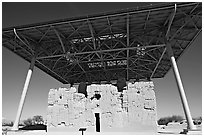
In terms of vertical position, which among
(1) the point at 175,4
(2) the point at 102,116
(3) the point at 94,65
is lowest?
(2) the point at 102,116

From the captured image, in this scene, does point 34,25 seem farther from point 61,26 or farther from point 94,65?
point 94,65

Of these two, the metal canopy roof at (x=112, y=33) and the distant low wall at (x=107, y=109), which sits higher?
the metal canopy roof at (x=112, y=33)

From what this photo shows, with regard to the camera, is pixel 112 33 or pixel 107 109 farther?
pixel 112 33

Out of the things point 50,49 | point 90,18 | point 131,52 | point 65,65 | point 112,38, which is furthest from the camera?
point 65,65

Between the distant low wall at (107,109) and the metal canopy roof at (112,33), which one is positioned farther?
the distant low wall at (107,109)

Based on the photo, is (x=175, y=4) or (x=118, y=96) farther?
(x=118, y=96)

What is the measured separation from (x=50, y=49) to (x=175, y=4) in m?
12.3

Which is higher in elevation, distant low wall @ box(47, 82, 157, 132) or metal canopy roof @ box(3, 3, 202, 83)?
metal canopy roof @ box(3, 3, 202, 83)

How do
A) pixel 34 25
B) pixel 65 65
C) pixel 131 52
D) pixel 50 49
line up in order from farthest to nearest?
pixel 65 65, pixel 131 52, pixel 50 49, pixel 34 25

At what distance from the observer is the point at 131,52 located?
2197 centimetres

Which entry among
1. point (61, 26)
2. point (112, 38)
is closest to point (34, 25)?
point (61, 26)

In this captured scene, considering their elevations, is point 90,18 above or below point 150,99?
above

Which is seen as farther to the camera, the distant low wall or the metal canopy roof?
the distant low wall

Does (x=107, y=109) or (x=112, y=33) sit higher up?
(x=112, y=33)
